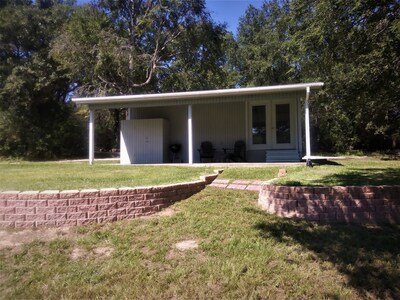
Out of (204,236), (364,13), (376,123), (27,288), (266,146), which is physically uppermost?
(364,13)

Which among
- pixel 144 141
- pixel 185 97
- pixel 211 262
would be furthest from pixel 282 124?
pixel 211 262

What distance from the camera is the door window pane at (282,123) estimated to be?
12.9 meters

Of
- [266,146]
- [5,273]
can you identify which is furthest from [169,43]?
[5,273]

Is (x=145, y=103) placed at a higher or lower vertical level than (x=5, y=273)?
higher

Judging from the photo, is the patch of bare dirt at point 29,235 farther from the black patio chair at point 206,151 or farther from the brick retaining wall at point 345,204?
the black patio chair at point 206,151

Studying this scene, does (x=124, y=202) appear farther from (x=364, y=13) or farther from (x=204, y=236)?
(x=364, y=13)

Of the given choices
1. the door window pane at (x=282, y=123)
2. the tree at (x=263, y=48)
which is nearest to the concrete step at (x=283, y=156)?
the door window pane at (x=282, y=123)

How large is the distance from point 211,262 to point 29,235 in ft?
8.16

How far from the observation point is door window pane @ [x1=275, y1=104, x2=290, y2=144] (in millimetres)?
12898

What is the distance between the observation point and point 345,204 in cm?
512

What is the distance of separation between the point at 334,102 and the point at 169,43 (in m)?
10.7

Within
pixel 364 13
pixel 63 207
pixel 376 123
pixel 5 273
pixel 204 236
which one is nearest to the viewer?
pixel 5 273

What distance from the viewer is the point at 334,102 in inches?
706

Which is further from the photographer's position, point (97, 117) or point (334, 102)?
point (97, 117)
